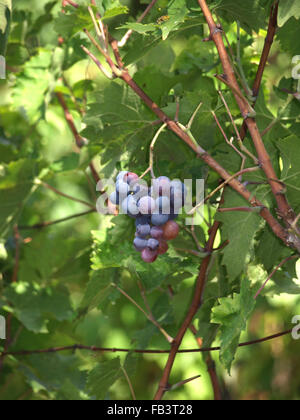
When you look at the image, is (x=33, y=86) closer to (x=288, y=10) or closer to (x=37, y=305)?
Answer: (x=37, y=305)

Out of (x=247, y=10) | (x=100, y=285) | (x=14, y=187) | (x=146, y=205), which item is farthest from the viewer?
(x=14, y=187)

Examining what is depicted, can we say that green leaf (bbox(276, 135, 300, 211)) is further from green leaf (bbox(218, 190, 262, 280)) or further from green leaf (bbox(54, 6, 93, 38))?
green leaf (bbox(54, 6, 93, 38))

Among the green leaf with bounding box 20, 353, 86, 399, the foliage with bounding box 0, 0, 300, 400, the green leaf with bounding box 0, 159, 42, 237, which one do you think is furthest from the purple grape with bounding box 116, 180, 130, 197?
the green leaf with bounding box 20, 353, 86, 399

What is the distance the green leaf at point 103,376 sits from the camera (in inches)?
42.1

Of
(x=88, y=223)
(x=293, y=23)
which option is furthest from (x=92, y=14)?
(x=88, y=223)

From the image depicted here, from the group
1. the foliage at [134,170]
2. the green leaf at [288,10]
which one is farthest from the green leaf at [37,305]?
the green leaf at [288,10]

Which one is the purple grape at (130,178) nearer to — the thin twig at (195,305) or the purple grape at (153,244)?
the purple grape at (153,244)

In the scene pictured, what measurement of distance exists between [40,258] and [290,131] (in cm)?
74

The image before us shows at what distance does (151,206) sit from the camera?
81 centimetres

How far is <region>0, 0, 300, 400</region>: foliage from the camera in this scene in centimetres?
92

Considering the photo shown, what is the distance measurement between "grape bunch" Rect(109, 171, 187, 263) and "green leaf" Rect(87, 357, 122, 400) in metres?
0.30

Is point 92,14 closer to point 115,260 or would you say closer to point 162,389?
point 115,260

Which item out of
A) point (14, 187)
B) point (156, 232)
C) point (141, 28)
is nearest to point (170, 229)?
point (156, 232)

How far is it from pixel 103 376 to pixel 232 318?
336mm
